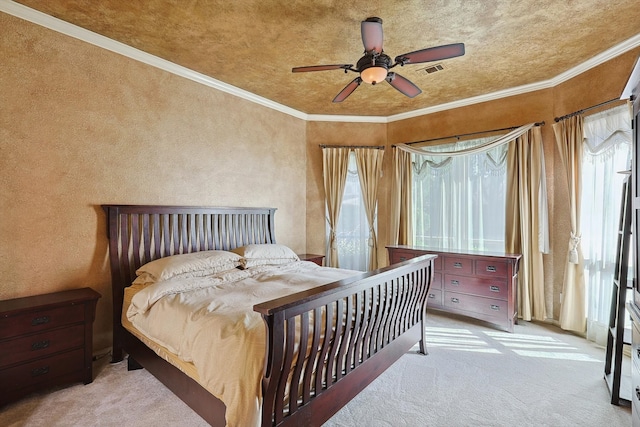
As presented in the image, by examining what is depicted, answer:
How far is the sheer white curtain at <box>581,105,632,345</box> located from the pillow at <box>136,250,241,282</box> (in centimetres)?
394

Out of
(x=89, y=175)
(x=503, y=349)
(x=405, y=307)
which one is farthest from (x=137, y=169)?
(x=503, y=349)

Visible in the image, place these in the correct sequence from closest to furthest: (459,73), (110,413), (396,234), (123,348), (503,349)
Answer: (110,413), (123,348), (503,349), (459,73), (396,234)

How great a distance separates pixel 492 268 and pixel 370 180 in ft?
7.43

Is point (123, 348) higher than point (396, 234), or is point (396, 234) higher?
point (396, 234)

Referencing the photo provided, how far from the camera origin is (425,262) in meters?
2.90

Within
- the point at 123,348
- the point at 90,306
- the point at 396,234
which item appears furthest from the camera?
the point at 396,234

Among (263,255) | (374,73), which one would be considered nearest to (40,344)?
(263,255)

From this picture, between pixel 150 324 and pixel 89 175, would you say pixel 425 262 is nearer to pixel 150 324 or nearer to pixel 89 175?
pixel 150 324

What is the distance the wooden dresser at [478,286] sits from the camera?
11.6 ft

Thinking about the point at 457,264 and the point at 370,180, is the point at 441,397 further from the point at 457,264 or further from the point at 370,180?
the point at 370,180

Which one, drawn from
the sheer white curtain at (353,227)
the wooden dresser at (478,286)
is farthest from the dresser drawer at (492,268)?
the sheer white curtain at (353,227)

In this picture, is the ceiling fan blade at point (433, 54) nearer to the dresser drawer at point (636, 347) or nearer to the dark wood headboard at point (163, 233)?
the dresser drawer at point (636, 347)

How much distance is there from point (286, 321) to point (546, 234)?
374cm

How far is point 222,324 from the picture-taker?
1782 mm
